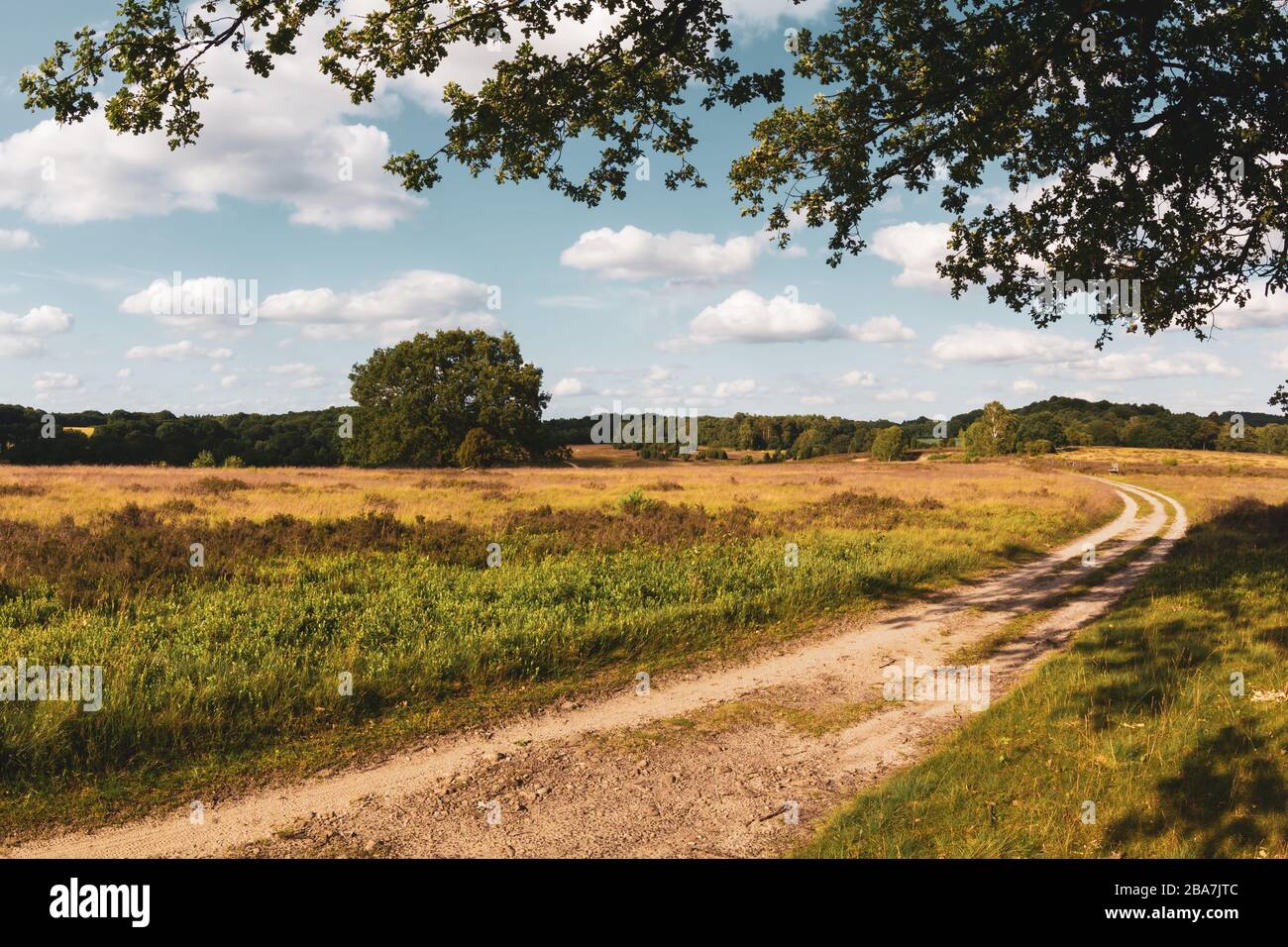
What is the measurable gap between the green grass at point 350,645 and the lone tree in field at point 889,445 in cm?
8652

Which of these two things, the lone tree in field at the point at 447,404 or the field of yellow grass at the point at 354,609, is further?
the lone tree in field at the point at 447,404

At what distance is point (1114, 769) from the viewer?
19.5 ft

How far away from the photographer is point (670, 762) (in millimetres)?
6656

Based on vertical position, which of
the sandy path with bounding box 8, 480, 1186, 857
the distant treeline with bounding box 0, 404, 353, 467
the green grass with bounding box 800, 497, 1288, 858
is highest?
the distant treeline with bounding box 0, 404, 353, 467

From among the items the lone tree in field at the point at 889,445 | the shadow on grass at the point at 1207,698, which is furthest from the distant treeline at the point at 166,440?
the lone tree in field at the point at 889,445

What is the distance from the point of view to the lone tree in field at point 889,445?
3869 inches

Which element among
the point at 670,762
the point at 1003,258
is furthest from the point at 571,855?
the point at 1003,258

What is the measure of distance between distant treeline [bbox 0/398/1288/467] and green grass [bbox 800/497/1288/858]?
27.6m

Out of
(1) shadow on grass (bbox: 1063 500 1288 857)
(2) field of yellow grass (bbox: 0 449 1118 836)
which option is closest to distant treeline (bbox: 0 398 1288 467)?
(1) shadow on grass (bbox: 1063 500 1288 857)

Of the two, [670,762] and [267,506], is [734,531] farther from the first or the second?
[267,506]

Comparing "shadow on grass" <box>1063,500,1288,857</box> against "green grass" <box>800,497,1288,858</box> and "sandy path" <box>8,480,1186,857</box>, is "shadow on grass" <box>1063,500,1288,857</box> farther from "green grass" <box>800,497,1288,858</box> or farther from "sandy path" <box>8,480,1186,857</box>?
"sandy path" <box>8,480,1186,857</box>

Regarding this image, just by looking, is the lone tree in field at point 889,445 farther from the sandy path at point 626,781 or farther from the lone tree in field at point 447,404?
the sandy path at point 626,781

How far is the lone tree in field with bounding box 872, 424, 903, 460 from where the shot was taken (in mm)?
98275
